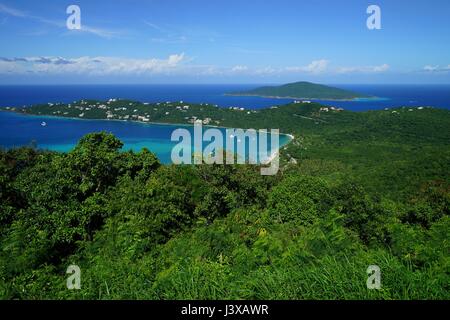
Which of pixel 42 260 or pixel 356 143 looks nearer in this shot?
pixel 42 260

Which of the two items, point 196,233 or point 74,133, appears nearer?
point 196,233

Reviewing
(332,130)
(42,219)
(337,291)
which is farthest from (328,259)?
(332,130)

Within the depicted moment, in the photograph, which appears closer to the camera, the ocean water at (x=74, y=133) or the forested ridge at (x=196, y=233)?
the forested ridge at (x=196, y=233)

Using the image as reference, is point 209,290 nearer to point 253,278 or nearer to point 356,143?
point 253,278

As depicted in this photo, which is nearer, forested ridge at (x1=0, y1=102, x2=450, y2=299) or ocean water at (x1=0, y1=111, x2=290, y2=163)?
forested ridge at (x1=0, y1=102, x2=450, y2=299)
